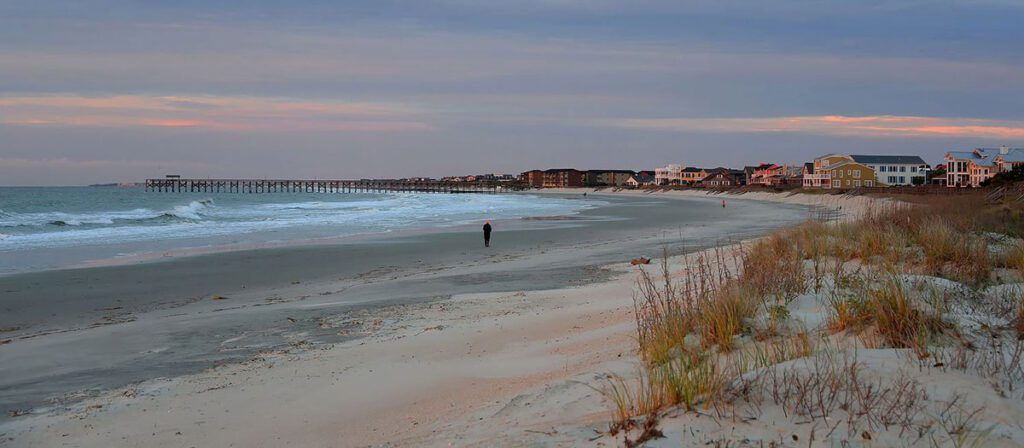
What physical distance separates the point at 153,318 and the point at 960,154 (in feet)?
284

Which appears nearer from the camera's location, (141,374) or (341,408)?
(341,408)

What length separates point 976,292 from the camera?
6.91m

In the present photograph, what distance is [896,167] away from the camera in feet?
335


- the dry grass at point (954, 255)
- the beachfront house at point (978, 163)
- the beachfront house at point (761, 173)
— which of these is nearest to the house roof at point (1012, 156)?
the beachfront house at point (978, 163)

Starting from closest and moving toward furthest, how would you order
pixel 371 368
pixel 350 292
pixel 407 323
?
pixel 371 368
pixel 407 323
pixel 350 292

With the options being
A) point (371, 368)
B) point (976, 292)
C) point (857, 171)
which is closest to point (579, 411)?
point (371, 368)

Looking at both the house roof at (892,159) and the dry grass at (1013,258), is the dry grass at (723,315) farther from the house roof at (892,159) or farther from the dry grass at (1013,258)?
the house roof at (892,159)

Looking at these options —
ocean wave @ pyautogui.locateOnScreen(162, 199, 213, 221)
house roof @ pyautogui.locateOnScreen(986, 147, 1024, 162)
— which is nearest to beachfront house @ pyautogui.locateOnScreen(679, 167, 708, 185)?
house roof @ pyautogui.locateOnScreen(986, 147, 1024, 162)

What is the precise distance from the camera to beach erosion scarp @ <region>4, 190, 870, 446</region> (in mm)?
5098

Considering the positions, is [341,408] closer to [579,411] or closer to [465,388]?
[465,388]

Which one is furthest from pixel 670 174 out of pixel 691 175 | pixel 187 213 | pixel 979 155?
pixel 187 213

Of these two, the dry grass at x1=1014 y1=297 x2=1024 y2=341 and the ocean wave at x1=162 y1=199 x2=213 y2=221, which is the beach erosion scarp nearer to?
the dry grass at x1=1014 y1=297 x2=1024 y2=341

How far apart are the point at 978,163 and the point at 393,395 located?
83101 millimetres

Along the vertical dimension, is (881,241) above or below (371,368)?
above
